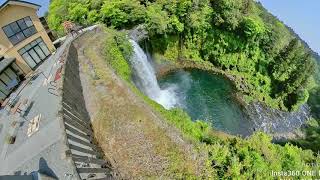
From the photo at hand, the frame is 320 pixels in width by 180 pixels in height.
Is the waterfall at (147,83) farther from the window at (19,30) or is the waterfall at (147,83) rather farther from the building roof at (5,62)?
the building roof at (5,62)

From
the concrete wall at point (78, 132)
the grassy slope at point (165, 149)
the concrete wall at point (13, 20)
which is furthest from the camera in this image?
the concrete wall at point (13, 20)

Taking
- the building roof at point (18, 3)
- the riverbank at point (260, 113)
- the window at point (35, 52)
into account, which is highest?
the building roof at point (18, 3)

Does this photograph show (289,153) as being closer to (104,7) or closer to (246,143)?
(246,143)

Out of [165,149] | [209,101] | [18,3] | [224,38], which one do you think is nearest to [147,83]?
[209,101]

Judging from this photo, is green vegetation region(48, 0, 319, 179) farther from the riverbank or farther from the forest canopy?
the riverbank

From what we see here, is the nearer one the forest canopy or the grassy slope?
the grassy slope

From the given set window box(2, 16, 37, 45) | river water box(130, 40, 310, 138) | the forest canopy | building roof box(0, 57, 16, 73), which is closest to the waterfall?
river water box(130, 40, 310, 138)

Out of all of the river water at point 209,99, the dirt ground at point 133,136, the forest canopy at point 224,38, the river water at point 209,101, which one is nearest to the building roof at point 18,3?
the forest canopy at point 224,38

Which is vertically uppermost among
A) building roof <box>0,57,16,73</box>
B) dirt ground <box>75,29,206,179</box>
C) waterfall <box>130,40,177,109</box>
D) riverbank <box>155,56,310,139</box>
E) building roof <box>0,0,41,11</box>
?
building roof <box>0,0,41,11</box>
